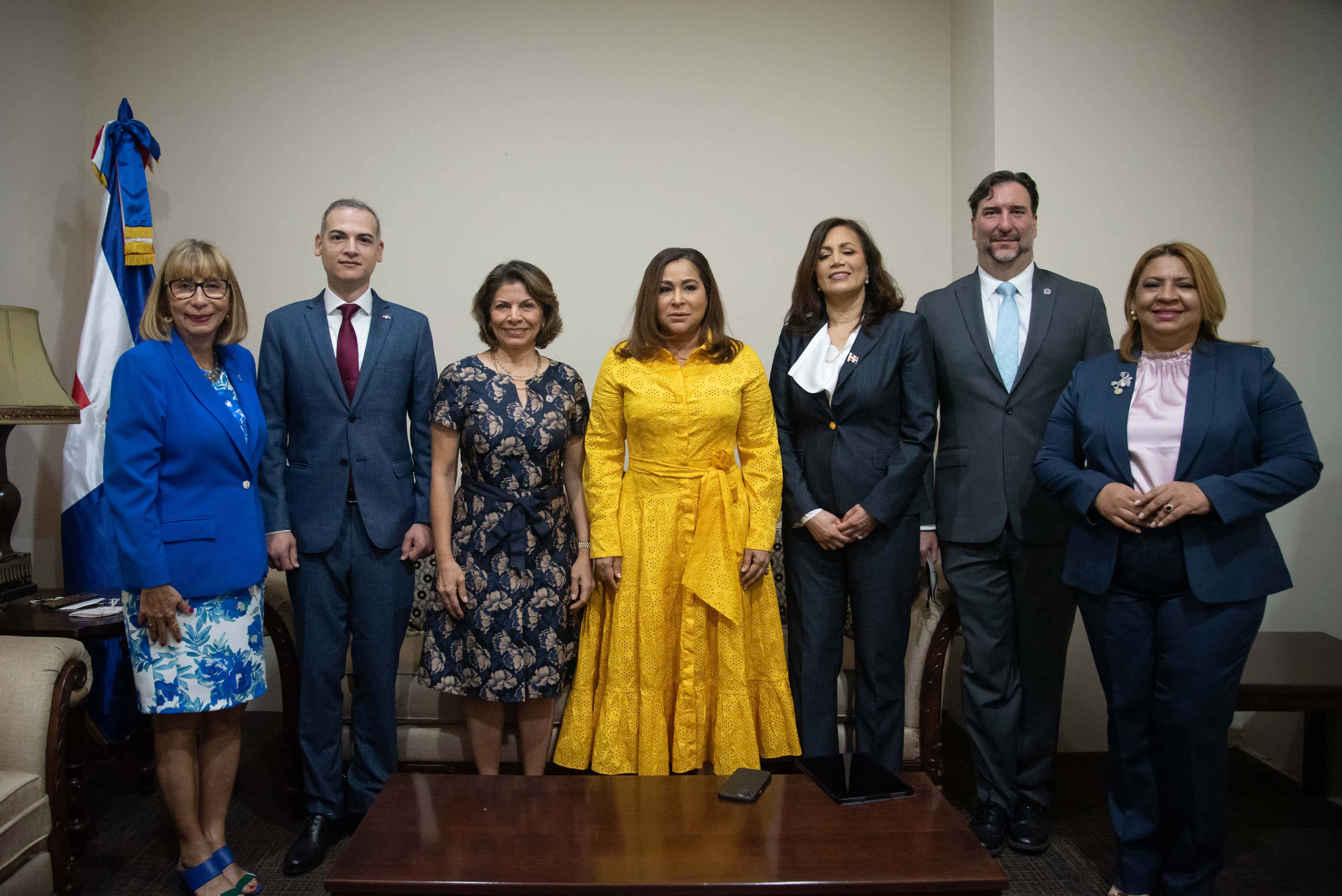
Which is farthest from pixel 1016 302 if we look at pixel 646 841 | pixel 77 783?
pixel 77 783

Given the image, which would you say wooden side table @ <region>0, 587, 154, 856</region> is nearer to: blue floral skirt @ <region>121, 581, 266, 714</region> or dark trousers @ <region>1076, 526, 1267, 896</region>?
blue floral skirt @ <region>121, 581, 266, 714</region>

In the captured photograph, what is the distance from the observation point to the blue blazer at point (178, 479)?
2.02m

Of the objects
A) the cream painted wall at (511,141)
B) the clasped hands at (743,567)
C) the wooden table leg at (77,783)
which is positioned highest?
the cream painted wall at (511,141)

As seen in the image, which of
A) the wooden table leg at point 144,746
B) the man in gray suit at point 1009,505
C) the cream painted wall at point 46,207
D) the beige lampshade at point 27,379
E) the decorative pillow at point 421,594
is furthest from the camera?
the cream painted wall at point 46,207

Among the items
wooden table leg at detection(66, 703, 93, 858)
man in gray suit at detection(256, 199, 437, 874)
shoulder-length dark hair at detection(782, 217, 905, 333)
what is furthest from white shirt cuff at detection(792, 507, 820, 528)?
wooden table leg at detection(66, 703, 93, 858)

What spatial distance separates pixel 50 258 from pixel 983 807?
405cm

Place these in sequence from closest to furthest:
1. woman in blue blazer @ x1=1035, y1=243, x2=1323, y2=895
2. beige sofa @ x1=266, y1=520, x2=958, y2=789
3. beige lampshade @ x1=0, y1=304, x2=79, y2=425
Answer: woman in blue blazer @ x1=1035, y1=243, x2=1323, y2=895 → beige sofa @ x1=266, y1=520, x2=958, y2=789 → beige lampshade @ x1=0, y1=304, x2=79, y2=425

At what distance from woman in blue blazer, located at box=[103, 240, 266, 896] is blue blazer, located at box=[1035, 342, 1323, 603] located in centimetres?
211

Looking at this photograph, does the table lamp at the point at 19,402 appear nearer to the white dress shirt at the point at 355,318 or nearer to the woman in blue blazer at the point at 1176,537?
the white dress shirt at the point at 355,318

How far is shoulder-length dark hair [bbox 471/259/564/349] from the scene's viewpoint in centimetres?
238

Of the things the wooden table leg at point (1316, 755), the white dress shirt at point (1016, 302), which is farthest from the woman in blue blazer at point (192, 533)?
the wooden table leg at point (1316, 755)

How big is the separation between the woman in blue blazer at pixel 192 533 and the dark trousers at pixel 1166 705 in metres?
2.19

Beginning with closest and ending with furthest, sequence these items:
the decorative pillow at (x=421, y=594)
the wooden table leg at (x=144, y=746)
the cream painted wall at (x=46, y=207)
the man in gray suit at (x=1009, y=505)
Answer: the man in gray suit at (x=1009, y=505) → the wooden table leg at (x=144, y=746) → the decorative pillow at (x=421, y=594) → the cream painted wall at (x=46, y=207)

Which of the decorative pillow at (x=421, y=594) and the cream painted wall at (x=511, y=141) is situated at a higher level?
the cream painted wall at (x=511, y=141)
